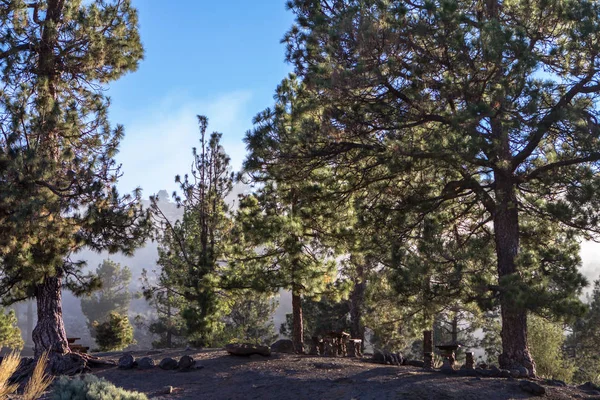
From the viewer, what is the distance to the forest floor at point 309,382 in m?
8.88

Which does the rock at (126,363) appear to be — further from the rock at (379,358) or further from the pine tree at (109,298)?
the pine tree at (109,298)

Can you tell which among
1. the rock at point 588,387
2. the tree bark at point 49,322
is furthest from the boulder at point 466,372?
the tree bark at point 49,322

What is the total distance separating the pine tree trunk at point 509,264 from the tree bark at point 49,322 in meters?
10.3

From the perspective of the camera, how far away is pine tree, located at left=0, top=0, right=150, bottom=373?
455 inches

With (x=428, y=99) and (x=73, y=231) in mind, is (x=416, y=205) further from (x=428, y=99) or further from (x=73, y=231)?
(x=73, y=231)

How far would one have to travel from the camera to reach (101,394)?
293 inches

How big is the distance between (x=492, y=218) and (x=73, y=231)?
387 inches

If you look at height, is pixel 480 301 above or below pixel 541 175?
below

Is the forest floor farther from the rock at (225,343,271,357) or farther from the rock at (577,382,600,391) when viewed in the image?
the rock at (577,382,600,391)

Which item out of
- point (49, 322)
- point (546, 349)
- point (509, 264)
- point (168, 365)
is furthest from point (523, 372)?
point (546, 349)

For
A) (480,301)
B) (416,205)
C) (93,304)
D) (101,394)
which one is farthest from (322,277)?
(93,304)

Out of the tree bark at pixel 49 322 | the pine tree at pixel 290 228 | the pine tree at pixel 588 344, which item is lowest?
the pine tree at pixel 588 344

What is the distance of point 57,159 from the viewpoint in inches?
500

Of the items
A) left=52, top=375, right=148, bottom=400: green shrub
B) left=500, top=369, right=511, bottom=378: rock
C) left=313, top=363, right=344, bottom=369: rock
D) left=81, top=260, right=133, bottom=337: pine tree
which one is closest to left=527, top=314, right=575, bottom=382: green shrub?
left=500, top=369, right=511, bottom=378: rock
